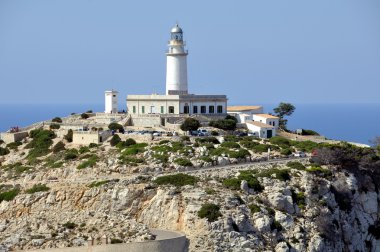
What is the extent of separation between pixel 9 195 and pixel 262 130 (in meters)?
23.3

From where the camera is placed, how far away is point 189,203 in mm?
55094

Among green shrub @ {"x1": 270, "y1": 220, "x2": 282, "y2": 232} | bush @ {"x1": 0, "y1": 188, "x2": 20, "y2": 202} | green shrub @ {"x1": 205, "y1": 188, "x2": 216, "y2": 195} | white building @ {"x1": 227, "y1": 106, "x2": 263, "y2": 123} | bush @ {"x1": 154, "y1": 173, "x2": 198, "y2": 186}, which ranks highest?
white building @ {"x1": 227, "y1": 106, "x2": 263, "y2": 123}

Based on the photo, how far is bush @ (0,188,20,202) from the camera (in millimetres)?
60128

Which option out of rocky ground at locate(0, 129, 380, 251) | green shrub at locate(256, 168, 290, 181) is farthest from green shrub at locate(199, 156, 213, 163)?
green shrub at locate(256, 168, 290, 181)

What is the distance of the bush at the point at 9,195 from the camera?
197ft

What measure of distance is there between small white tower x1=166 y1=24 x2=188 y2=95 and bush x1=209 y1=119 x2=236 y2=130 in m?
5.98

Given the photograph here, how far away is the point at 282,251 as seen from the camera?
5359 centimetres

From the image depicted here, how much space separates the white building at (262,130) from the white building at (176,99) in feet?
13.7

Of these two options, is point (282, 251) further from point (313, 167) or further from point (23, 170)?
point (23, 170)

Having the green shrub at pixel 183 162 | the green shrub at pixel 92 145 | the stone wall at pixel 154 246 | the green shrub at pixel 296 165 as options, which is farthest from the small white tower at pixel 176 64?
the stone wall at pixel 154 246

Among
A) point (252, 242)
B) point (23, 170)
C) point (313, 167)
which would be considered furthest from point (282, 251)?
point (23, 170)

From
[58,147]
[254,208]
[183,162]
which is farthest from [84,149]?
[254,208]

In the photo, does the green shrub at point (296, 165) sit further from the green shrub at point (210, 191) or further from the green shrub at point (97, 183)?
the green shrub at point (97, 183)

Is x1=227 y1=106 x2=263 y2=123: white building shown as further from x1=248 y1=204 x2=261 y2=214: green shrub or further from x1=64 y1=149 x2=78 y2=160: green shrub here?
x1=248 y1=204 x2=261 y2=214: green shrub
